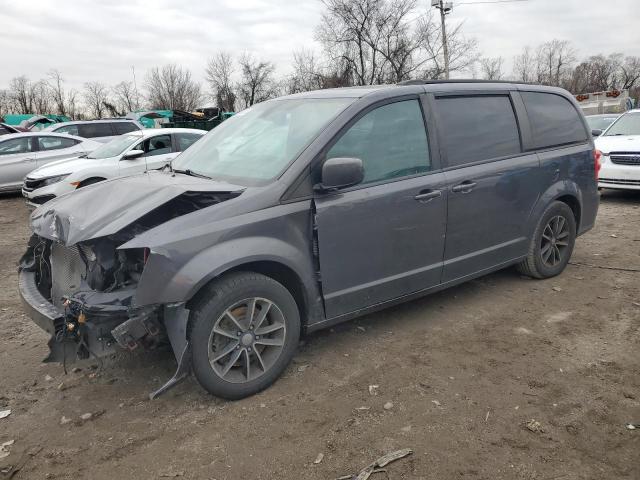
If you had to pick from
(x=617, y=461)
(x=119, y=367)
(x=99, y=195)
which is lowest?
(x=617, y=461)

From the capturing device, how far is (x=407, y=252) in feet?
12.5

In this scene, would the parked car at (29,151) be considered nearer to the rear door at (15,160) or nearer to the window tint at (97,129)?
the rear door at (15,160)

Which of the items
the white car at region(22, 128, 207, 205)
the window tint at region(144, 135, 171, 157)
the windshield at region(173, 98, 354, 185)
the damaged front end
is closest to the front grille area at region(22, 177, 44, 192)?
the white car at region(22, 128, 207, 205)

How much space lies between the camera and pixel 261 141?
3.84 meters

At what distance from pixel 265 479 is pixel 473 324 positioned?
2.35 meters

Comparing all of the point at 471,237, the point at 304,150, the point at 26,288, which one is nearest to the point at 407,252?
the point at 471,237

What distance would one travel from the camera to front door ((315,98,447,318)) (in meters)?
3.44

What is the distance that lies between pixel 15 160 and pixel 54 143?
97 centimetres

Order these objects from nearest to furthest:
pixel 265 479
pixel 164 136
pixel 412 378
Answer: pixel 265 479, pixel 412 378, pixel 164 136

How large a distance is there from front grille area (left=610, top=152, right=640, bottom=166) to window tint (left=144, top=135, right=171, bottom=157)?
8433mm

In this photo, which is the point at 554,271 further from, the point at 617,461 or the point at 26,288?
the point at 26,288

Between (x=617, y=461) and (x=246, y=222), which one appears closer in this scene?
(x=617, y=461)

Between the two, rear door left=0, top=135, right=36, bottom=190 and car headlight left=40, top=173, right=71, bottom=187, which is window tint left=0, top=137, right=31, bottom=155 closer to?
rear door left=0, top=135, right=36, bottom=190

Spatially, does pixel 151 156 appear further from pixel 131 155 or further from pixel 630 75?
pixel 630 75
